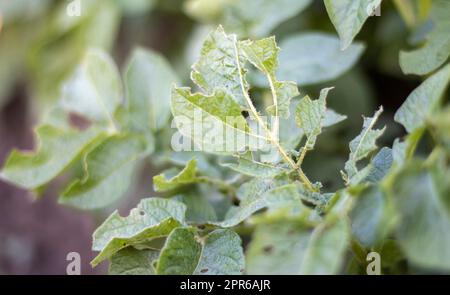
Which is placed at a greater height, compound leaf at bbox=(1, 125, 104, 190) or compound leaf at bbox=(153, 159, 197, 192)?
compound leaf at bbox=(1, 125, 104, 190)

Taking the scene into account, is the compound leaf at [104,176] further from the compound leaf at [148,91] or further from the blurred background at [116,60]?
the blurred background at [116,60]

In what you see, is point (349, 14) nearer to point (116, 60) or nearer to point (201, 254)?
point (201, 254)

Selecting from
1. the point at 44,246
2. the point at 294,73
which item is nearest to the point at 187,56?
the point at 294,73

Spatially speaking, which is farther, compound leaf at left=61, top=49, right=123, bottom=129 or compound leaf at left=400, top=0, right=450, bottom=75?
compound leaf at left=61, top=49, right=123, bottom=129

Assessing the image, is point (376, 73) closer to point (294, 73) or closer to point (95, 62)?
point (294, 73)

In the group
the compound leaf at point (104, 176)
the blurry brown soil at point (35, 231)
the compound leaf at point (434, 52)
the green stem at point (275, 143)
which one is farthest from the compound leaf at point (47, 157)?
the blurry brown soil at point (35, 231)

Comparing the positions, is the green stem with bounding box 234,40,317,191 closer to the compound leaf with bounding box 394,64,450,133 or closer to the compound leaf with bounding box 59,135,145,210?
the compound leaf with bounding box 394,64,450,133

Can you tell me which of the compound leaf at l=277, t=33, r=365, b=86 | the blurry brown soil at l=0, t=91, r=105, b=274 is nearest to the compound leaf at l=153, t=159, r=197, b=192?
the compound leaf at l=277, t=33, r=365, b=86
